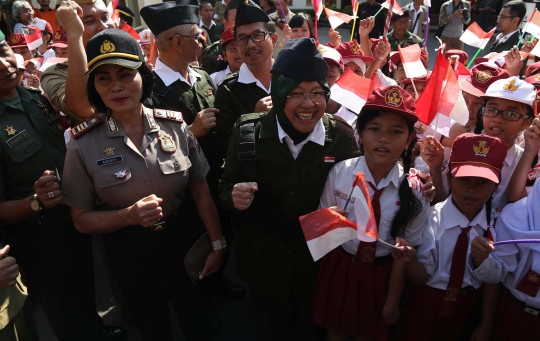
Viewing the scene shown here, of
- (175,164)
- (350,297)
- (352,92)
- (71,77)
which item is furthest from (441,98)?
(71,77)

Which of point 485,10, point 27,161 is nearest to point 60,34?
point 27,161

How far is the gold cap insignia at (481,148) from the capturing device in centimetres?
215

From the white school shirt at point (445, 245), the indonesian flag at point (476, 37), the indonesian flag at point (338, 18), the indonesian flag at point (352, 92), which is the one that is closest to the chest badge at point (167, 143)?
the indonesian flag at point (352, 92)

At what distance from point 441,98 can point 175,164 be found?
70.2 inches

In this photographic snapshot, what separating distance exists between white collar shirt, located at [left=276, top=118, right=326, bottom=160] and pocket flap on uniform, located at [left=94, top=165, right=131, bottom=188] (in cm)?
90

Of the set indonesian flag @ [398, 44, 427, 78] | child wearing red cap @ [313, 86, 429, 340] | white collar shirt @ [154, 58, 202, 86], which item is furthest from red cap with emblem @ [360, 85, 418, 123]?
white collar shirt @ [154, 58, 202, 86]

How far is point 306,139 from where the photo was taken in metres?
2.25

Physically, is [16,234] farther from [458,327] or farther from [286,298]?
[458,327]

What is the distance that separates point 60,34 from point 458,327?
4.97m

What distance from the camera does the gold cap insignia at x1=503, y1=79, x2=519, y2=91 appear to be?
2.49m

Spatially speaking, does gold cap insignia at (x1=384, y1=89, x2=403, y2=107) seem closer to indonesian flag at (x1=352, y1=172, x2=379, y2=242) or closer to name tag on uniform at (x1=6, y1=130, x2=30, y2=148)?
indonesian flag at (x1=352, y1=172, x2=379, y2=242)

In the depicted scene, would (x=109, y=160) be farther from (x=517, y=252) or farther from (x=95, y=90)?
(x=517, y=252)

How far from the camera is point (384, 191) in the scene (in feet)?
7.13

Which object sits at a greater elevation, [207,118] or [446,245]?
[207,118]
